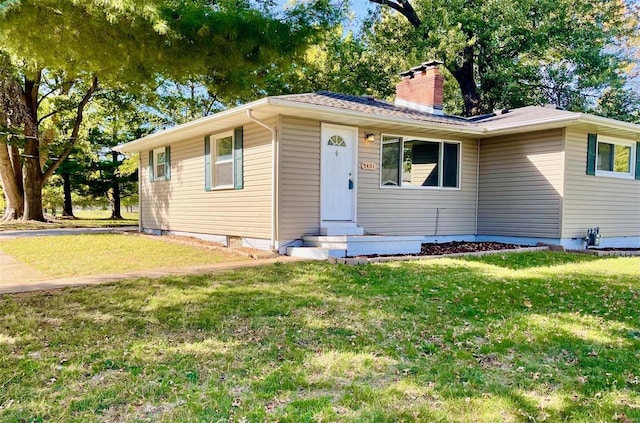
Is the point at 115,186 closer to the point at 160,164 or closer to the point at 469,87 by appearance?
the point at 160,164

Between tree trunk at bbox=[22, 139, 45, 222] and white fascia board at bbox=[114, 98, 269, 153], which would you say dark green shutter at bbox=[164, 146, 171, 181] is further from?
tree trunk at bbox=[22, 139, 45, 222]

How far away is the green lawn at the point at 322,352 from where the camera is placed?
243cm

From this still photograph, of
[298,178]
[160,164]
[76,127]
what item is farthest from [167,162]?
[76,127]

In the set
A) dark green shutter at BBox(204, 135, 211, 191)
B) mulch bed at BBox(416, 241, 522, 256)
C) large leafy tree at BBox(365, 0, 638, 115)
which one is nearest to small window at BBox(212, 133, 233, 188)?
dark green shutter at BBox(204, 135, 211, 191)

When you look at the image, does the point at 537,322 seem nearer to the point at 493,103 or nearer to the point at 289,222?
the point at 289,222

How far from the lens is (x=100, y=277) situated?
5797mm

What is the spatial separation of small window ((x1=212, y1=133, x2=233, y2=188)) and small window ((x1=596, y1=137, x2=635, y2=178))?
811 centimetres

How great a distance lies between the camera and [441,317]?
4145 millimetres

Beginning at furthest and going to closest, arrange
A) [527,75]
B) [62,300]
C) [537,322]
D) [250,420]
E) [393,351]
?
[527,75]
[62,300]
[537,322]
[393,351]
[250,420]

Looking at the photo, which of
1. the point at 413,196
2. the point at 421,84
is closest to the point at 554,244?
the point at 413,196

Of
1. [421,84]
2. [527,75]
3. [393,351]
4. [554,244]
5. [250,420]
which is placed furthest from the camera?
[527,75]

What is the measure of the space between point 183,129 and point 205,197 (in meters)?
1.60

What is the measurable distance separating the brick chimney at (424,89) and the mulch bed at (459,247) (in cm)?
351

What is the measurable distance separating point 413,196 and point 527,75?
937cm
